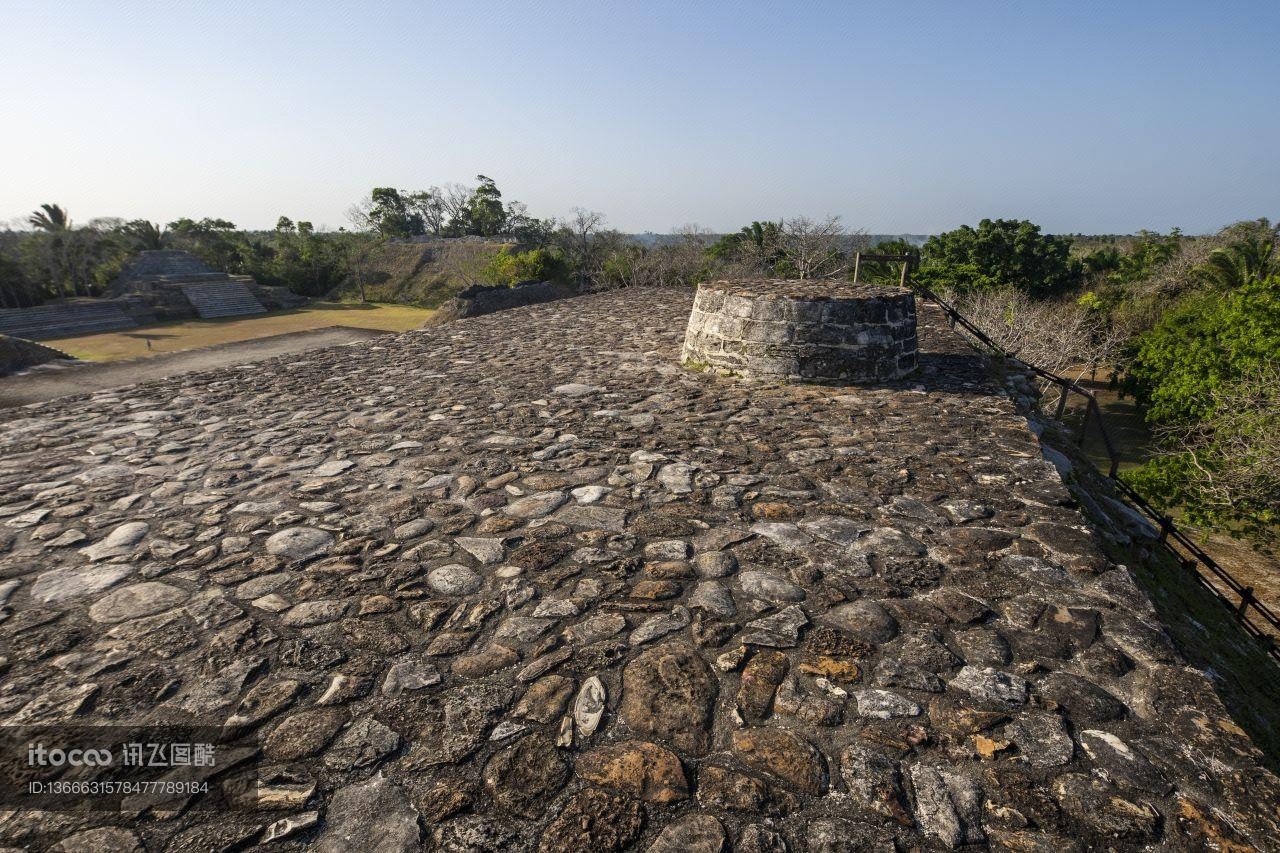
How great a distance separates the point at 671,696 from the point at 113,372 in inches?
591

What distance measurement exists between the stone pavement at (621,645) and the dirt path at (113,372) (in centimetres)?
740

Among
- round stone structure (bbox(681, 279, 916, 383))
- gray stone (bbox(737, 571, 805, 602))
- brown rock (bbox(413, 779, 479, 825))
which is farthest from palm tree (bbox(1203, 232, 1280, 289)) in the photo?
brown rock (bbox(413, 779, 479, 825))

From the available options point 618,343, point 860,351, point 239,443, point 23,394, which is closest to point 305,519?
point 239,443

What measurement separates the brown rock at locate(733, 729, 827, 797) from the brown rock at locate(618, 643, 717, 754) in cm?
14

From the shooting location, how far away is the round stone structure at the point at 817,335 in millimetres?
6066

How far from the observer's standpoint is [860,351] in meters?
6.06

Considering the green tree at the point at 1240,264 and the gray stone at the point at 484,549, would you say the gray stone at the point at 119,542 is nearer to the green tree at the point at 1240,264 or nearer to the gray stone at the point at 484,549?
the gray stone at the point at 484,549

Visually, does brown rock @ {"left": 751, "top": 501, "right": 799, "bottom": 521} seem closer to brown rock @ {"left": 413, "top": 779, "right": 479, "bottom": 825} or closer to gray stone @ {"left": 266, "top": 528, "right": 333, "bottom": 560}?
brown rock @ {"left": 413, "top": 779, "right": 479, "bottom": 825}

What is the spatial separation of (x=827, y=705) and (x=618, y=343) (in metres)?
7.03

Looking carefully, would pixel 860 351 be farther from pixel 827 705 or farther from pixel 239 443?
pixel 239 443

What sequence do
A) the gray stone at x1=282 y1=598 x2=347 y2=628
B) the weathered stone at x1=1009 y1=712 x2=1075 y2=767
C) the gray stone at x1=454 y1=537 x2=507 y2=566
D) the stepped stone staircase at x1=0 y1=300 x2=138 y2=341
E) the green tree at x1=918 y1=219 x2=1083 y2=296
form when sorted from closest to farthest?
the weathered stone at x1=1009 y1=712 x2=1075 y2=767 < the gray stone at x1=282 y1=598 x2=347 y2=628 < the gray stone at x1=454 y1=537 x2=507 y2=566 < the stepped stone staircase at x1=0 y1=300 x2=138 y2=341 < the green tree at x1=918 y1=219 x2=1083 y2=296

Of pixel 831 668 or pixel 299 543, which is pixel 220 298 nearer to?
pixel 299 543

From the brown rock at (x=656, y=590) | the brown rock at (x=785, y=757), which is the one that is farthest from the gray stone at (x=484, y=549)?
the brown rock at (x=785, y=757)

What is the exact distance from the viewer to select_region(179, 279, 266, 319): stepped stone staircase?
93.9ft
